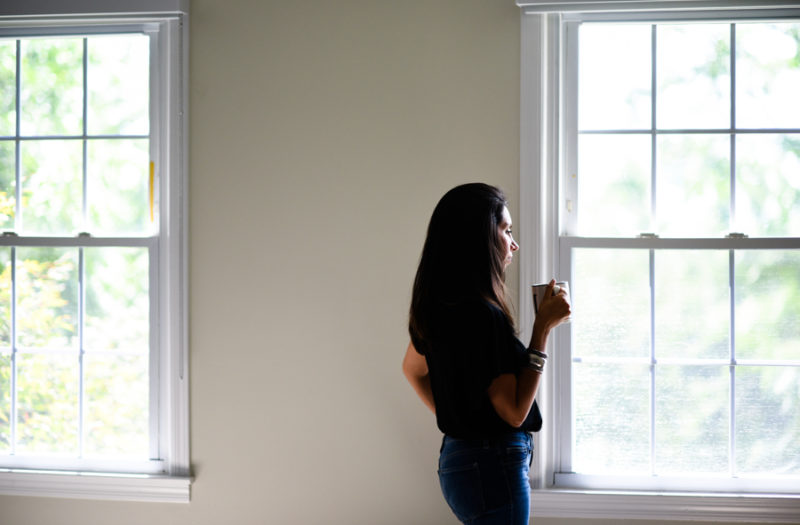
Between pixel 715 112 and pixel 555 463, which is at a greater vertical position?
pixel 715 112

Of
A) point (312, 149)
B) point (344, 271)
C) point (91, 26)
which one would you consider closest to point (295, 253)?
point (344, 271)

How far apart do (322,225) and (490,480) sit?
4.26 feet

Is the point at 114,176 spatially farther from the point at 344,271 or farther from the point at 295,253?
the point at 344,271

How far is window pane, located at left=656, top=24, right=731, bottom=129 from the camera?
103 inches

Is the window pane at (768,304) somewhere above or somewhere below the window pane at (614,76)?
below

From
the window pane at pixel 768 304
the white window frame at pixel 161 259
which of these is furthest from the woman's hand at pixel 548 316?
the white window frame at pixel 161 259

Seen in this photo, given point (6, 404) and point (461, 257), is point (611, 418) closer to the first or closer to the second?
point (461, 257)

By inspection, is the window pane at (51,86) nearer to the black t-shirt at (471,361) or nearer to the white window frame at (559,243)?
the white window frame at (559,243)

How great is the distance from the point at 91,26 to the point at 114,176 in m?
0.64

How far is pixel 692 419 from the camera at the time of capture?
2.60m

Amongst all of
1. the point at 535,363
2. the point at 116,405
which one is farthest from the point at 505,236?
the point at 116,405

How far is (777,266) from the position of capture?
258 cm

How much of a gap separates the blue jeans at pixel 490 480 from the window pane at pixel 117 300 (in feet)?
5.32

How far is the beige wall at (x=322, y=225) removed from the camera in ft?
8.57
